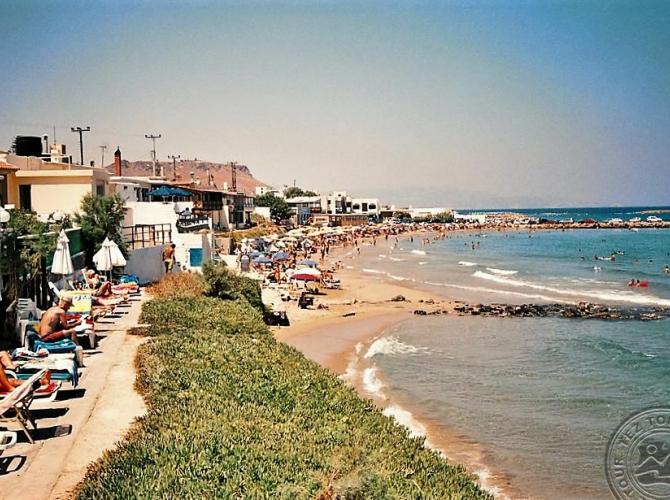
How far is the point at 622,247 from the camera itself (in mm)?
79875

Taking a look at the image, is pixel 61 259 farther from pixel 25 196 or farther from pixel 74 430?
pixel 25 196

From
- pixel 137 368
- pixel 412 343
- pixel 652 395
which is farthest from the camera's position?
pixel 412 343

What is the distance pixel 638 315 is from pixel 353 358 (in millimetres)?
16415

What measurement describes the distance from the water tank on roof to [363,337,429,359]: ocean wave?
19.9 metres

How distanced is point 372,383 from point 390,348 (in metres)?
4.92

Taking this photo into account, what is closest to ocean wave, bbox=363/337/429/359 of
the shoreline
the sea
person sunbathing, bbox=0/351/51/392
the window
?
the sea

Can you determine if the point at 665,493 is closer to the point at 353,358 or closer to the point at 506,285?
the point at 353,358

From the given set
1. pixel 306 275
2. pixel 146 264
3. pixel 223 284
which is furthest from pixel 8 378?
pixel 306 275

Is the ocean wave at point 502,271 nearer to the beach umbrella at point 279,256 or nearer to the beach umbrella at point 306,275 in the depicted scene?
the beach umbrella at point 279,256

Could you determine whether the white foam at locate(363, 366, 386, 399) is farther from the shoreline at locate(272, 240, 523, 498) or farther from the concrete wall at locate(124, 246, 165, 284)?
the concrete wall at locate(124, 246, 165, 284)

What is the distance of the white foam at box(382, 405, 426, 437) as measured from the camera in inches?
513

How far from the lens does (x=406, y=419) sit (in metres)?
13.9

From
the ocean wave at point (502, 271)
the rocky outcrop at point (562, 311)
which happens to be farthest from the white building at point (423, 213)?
the rocky outcrop at point (562, 311)

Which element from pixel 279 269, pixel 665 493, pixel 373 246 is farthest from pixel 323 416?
pixel 373 246
